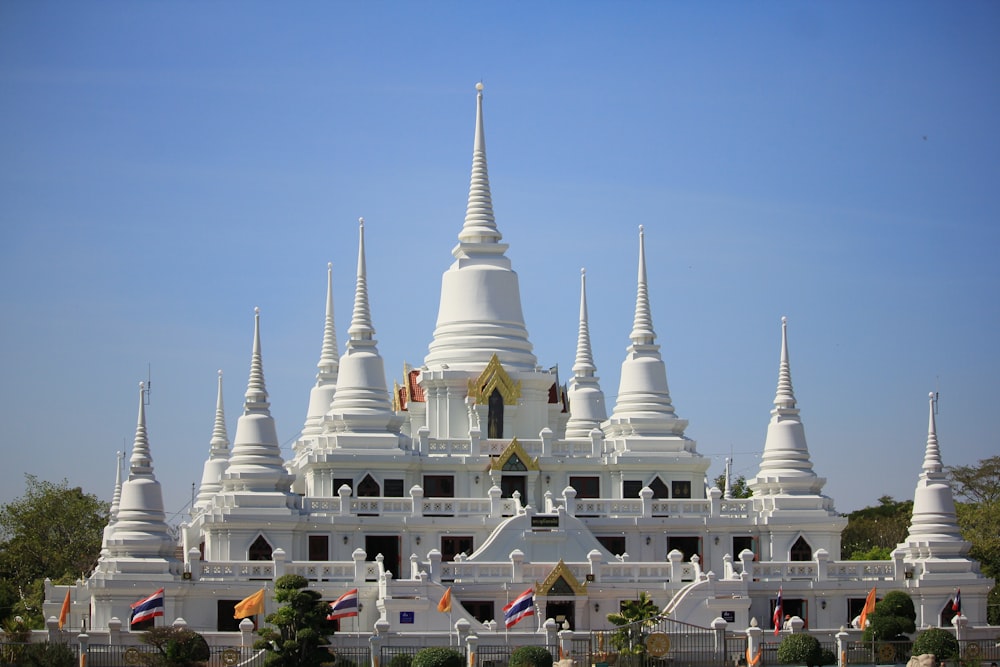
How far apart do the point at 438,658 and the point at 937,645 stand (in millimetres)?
16154

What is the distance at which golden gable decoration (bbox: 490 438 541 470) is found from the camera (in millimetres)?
80500

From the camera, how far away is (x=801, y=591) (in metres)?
75.7

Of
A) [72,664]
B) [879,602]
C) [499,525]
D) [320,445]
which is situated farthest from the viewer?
[320,445]

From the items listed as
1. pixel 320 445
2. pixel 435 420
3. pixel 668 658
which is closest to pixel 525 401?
pixel 435 420

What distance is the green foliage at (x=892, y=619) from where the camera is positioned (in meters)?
66.8

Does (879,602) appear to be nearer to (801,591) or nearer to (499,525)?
(801,591)

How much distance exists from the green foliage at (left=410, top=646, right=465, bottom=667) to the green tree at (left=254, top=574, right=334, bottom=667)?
2.75 m

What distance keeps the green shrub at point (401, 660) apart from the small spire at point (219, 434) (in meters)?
36.3

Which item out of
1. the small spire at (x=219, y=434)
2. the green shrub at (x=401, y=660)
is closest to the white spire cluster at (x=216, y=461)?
the small spire at (x=219, y=434)

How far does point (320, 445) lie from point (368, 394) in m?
2.90

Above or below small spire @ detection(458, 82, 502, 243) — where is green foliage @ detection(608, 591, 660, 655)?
below

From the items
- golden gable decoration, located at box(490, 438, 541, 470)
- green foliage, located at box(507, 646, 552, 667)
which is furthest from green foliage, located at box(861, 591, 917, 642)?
golden gable decoration, located at box(490, 438, 541, 470)

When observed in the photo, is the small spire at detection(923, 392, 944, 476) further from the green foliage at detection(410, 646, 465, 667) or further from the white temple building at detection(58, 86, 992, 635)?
the green foliage at detection(410, 646, 465, 667)

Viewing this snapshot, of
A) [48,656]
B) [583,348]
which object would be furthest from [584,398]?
[48,656]
